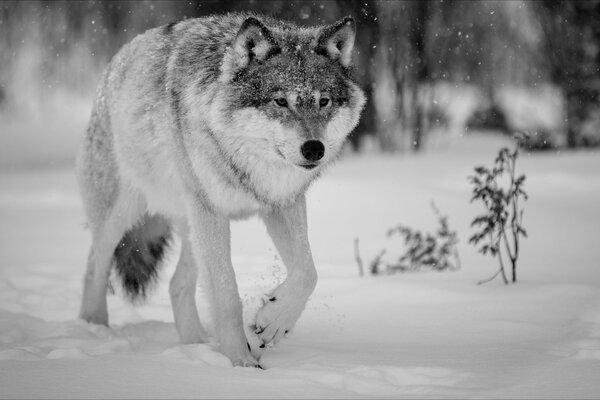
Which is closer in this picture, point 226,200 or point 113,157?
point 226,200

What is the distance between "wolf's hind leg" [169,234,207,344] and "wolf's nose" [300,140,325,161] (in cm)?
132

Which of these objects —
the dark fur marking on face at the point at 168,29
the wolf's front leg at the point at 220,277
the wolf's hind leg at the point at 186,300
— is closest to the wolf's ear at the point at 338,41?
the wolf's front leg at the point at 220,277

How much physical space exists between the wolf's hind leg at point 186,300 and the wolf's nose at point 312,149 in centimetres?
132

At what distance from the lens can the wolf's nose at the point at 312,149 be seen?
9.91 ft

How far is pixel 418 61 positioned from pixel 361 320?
869 centimetres

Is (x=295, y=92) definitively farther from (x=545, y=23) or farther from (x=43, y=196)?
(x=545, y=23)

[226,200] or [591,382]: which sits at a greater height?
[226,200]

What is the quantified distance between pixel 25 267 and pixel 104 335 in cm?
249

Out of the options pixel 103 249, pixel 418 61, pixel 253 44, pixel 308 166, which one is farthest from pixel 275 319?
pixel 418 61

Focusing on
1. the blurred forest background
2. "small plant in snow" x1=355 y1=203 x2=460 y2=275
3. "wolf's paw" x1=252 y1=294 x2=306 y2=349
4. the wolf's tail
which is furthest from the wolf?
the blurred forest background

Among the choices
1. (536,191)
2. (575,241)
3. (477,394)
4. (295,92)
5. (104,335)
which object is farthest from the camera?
(536,191)

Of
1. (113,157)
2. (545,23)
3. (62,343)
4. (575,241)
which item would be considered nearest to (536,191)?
(575,241)

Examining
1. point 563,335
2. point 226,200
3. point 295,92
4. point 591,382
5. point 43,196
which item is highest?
point 295,92

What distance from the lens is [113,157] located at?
4.09 metres
